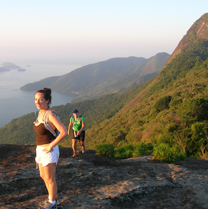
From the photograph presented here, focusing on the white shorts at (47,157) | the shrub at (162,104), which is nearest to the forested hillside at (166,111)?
the shrub at (162,104)

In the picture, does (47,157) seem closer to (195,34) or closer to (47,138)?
(47,138)

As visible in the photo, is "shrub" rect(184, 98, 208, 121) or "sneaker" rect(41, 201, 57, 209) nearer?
"sneaker" rect(41, 201, 57, 209)

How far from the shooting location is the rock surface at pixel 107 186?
3.35 metres

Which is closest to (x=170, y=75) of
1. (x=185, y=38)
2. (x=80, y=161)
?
(x=185, y=38)

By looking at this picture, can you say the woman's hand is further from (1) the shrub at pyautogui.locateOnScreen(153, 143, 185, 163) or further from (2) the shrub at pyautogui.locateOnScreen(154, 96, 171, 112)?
(2) the shrub at pyautogui.locateOnScreen(154, 96, 171, 112)

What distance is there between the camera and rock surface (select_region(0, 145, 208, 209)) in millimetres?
3348

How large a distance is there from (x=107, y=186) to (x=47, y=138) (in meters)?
1.77

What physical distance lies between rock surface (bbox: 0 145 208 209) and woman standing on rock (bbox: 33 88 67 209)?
0.41 meters

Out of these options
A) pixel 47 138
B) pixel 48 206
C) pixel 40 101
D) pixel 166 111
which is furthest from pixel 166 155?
pixel 166 111

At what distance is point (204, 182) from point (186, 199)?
1.08 m

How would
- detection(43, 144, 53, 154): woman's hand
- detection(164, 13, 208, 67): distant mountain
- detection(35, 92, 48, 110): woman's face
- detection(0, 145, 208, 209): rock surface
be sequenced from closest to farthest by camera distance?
detection(43, 144, 53, 154): woman's hand < detection(35, 92, 48, 110): woman's face < detection(0, 145, 208, 209): rock surface < detection(164, 13, 208, 67): distant mountain

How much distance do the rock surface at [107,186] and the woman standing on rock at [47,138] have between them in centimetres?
41

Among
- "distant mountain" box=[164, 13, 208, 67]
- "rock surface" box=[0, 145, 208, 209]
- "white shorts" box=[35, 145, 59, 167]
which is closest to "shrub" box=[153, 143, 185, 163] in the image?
"rock surface" box=[0, 145, 208, 209]

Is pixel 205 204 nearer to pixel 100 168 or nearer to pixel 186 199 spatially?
pixel 186 199
